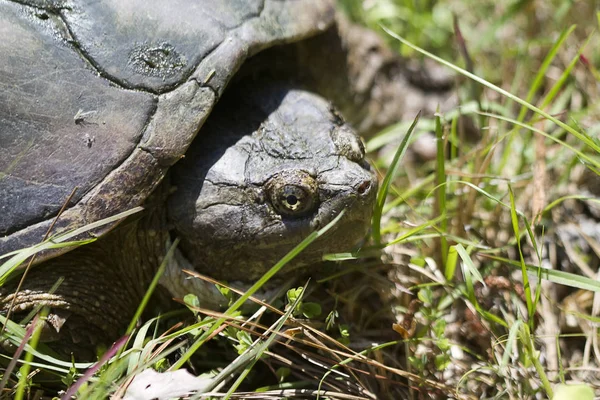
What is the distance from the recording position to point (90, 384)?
191cm

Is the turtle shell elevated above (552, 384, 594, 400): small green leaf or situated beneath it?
elevated above

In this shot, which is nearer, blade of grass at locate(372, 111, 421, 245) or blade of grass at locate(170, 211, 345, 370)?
blade of grass at locate(170, 211, 345, 370)

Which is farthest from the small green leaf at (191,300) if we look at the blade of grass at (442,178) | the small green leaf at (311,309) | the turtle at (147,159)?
the blade of grass at (442,178)

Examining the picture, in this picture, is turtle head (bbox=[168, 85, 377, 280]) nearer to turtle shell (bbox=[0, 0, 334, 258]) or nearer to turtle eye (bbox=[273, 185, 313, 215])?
turtle eye (bbox=[273, 185, 313, 215])

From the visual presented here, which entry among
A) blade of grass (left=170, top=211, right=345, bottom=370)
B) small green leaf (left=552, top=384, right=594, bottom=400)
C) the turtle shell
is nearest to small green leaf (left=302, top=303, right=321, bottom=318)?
blade of grass (left=170, top=211, right=345, bottom=370)

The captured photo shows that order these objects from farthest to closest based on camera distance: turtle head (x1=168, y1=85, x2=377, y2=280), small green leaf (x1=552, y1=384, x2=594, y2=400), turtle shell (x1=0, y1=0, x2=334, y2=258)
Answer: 1. turtle head (x1=168, y1=85, x2=377, y2=280)
2. turtle shell (x1=0, y1=0, x2=334, y2=258)
3. small green leaf (x1=552, y1=384, x2=594, y2=400)

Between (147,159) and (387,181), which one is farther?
(387,181)

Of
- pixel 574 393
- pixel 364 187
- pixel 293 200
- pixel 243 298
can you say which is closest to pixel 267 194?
pixel 293 200

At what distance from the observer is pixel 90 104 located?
A: 202 centimetres

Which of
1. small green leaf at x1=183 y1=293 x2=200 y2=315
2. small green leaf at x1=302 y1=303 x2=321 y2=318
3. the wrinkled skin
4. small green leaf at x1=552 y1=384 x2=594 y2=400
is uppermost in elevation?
the wrinkled skin

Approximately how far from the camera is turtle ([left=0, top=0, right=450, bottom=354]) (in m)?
1.98

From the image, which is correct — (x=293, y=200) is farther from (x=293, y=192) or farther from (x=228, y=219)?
(x=228, y=219)

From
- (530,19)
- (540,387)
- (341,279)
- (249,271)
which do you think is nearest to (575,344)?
(540,387)

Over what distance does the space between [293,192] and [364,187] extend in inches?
9.2
